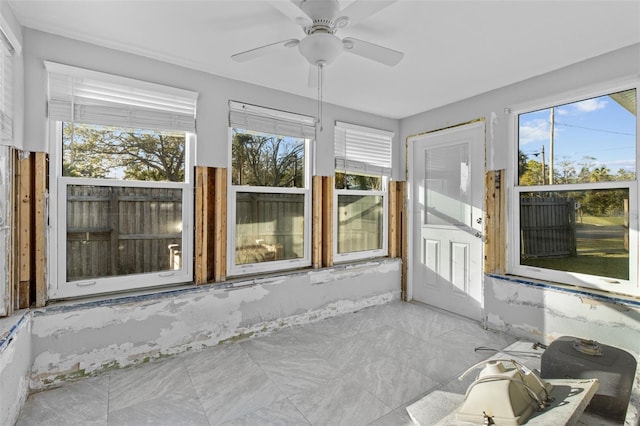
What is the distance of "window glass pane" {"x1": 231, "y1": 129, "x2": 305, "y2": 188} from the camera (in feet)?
10.6

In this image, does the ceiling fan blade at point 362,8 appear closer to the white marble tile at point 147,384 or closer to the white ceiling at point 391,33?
the white ceiling at point 391,33

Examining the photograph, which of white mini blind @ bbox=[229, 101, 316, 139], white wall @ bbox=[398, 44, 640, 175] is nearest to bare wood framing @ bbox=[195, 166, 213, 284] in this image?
white mini blind @ bbox=[229, 101, 316, 139]

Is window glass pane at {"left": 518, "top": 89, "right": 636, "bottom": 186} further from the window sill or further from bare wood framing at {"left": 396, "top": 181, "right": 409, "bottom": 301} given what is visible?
bare wood framing at {"left": 396, "top": 181, "right": 409, "bottom": 301}

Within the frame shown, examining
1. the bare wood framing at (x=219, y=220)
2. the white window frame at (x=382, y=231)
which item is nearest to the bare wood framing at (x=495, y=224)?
the white window frame at (x=382, y=231)

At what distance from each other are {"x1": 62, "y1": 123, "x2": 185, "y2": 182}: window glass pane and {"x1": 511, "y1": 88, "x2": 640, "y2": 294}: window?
134 inches

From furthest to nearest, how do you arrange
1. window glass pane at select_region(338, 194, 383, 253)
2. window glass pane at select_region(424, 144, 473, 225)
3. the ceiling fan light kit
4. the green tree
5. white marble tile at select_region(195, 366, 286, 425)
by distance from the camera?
window glass pane at select_region(338, 194, 383, 253) → window glass pane at select_region(424, 144, 473, 225) → the green tree → white marble tile at select_region(195, 366, 286, 425) → the ceiling fan light kit

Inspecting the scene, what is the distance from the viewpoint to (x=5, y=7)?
1.95 meters

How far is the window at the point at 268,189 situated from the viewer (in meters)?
3.20

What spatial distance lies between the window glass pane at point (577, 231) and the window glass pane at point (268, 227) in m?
2.38

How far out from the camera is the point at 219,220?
118 inches

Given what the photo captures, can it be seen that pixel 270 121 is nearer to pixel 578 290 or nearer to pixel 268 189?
pixel 268 189

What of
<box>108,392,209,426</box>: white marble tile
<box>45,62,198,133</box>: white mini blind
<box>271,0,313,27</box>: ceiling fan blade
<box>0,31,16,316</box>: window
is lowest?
<box>108,392,209,426</box>: white marble tile

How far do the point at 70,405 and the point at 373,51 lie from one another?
9.98ft

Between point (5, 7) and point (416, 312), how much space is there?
176 inches
